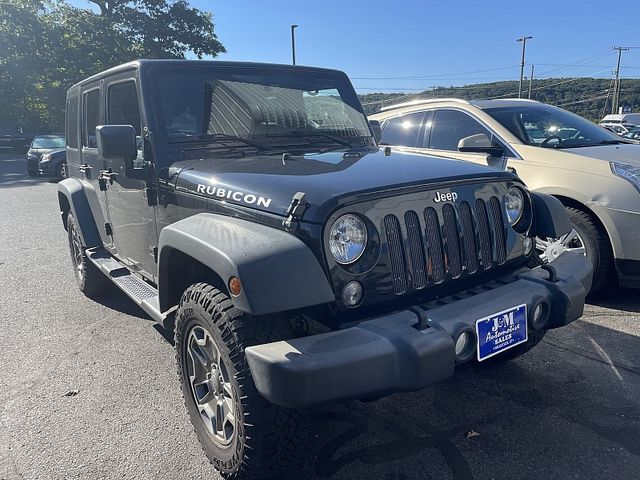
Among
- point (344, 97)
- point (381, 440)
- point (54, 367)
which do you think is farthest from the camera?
point (344, 97)

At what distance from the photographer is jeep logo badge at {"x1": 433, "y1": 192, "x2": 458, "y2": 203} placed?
2475 mm

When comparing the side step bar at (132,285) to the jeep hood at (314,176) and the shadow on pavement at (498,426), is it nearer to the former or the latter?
the jeep hood at (314,176)

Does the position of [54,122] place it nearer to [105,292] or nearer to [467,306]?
[105,292]

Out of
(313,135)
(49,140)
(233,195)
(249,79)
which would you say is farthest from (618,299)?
(49,140)

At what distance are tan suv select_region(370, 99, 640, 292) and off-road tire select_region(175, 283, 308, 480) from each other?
2.22 metres

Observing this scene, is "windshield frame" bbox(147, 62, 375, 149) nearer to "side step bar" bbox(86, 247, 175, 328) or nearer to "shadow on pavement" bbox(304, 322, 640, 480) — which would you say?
"side step bar" bbox(86, 247, 175, 328)

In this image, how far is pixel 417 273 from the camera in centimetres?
238

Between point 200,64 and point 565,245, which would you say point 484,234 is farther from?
point 565,245

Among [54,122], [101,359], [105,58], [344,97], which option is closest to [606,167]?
[344,97]

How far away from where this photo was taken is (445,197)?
2.50m

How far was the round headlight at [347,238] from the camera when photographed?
2188 mm

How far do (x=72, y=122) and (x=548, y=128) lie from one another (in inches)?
191

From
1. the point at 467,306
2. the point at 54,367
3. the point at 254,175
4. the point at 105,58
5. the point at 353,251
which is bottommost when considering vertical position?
the point at 54,367

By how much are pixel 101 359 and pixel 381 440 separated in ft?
7.23
